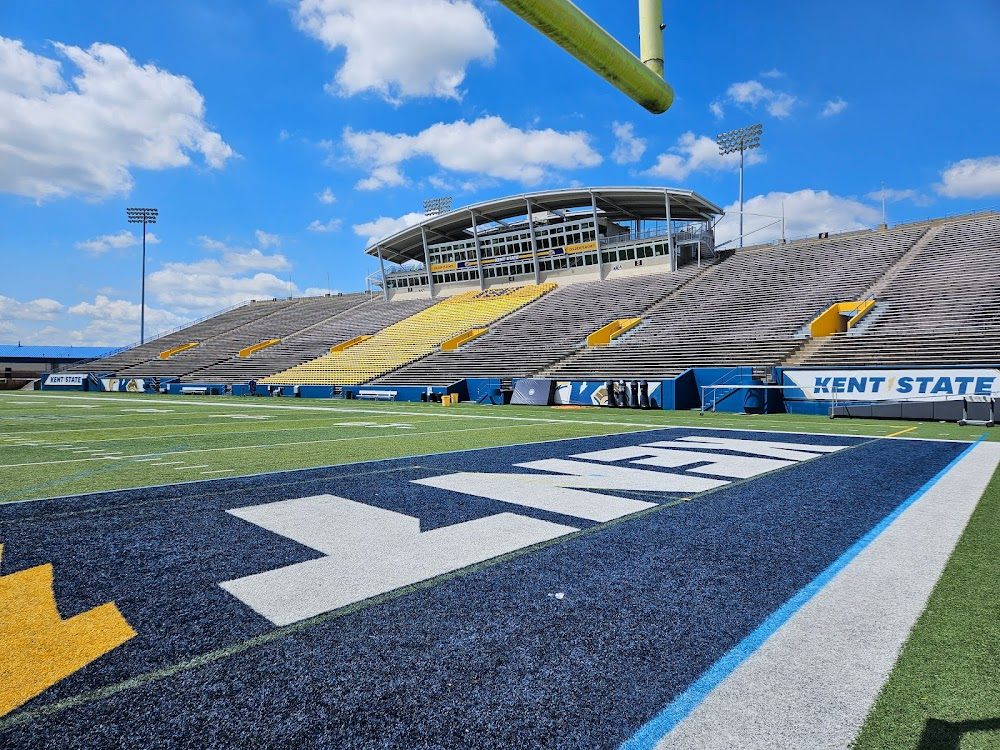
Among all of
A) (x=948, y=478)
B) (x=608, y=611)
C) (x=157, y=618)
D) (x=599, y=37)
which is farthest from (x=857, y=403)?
(x=157, y=618)

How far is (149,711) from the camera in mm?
1828

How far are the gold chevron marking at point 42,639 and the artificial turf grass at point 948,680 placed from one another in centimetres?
272

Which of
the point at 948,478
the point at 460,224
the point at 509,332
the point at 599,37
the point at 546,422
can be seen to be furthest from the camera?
the point at 460,224

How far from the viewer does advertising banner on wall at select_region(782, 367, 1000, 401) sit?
48.4 feet

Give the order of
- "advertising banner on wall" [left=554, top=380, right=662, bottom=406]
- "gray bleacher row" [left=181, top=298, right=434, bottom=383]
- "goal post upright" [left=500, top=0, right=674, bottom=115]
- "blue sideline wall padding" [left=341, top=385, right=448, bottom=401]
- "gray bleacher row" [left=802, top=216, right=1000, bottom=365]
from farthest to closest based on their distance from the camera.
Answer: "gray bleacher row" [left=181, top=298, right=434, bottom=383] < "blue sideline wall padding" [left=341, top=385, right=448, bottom=401] < "advertising banner on wall" [left=554, top=380, right=662, bottom=406] < "gray bleacher row" [left=802, top=216, right=1000, bottom=365] < "goal post upright" [left=500, top=0, right=674, bottom=115]

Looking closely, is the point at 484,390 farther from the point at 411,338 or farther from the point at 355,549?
the point at 355,549

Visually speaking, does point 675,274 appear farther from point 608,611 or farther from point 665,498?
point 608,611

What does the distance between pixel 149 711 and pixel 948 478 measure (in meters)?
7.34

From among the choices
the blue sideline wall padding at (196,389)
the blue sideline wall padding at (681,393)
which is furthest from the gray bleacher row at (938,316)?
the blue sideline wall padding at (196,389)

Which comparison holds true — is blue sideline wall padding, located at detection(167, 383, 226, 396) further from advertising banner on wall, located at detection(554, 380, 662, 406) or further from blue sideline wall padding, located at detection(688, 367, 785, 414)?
blue sideline wall padding, located at detection(688, 367, 785, 414)

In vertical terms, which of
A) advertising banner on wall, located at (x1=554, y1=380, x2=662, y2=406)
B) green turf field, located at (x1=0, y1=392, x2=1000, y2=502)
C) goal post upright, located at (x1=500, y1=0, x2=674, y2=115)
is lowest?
green turf field, located at (x1=0, y1=392, x2=1000, y2=502)

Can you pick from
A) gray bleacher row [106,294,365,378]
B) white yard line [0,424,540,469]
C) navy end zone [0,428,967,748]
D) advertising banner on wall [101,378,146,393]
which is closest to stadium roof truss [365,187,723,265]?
gray bleacher row [106,294,365,378]

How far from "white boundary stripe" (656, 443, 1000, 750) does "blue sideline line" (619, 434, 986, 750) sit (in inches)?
0.9

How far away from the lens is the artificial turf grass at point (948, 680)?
168 centimetres
